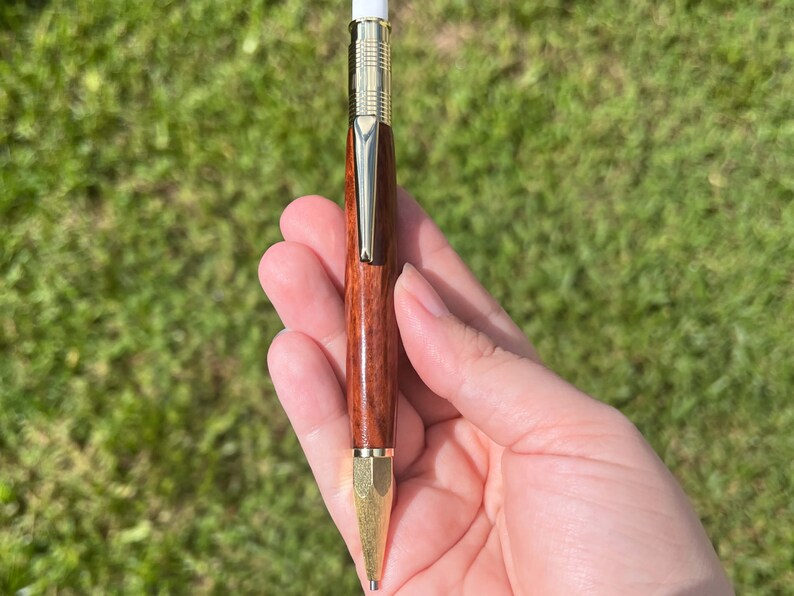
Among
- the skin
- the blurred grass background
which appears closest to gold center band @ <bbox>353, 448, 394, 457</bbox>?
the skin

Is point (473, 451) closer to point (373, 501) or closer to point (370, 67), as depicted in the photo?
point (373, 501)

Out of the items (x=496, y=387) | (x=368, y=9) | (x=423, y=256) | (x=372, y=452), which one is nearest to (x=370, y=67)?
(x=368, y=9)

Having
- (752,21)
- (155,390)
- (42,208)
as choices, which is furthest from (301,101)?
(752,21)

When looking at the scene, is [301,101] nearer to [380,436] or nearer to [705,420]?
[380,436]

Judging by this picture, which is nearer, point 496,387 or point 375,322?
point 496,387

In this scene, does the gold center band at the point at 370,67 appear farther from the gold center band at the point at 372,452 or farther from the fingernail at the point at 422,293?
the gold center band at the point at 372,452

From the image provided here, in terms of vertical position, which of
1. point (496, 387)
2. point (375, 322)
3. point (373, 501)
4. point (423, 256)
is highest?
point (423, 256)

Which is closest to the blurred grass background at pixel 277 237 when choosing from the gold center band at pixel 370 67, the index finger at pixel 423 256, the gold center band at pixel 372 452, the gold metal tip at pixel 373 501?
the index finger at pixel 423 256
